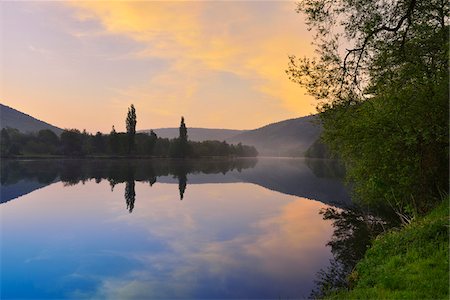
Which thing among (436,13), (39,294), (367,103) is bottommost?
(39,294)

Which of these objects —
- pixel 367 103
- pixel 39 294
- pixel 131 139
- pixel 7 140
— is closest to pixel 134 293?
pixel 39 294

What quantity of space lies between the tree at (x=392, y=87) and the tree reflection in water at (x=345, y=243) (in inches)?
165

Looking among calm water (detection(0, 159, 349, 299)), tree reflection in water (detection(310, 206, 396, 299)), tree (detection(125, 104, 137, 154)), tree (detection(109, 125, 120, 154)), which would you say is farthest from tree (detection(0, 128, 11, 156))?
tree reflection in water (detection(310, 206, 396, 299))

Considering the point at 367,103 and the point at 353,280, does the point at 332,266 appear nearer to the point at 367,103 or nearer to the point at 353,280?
the point at 353,280

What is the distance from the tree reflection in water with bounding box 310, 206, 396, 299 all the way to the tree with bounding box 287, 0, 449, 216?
13.7 ft

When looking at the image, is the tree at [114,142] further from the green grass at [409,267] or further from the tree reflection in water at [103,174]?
the green grass at [409,267]

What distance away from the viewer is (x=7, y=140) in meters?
182

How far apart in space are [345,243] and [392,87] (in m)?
12.6

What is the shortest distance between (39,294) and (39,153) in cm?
20168

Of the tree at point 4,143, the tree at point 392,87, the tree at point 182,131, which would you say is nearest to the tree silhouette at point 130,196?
the tree at point 392,87

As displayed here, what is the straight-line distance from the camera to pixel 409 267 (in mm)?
13266

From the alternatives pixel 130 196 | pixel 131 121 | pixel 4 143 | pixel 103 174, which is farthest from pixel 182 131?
pixel 130 196

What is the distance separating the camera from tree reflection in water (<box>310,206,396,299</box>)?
1895cm

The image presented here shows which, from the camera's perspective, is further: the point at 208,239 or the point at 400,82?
the point at 208,239
